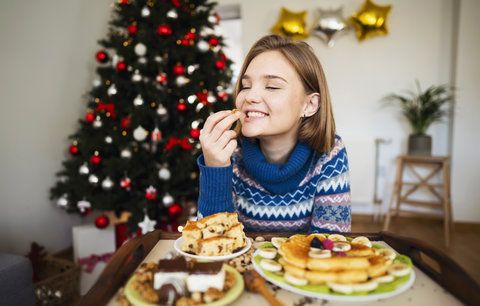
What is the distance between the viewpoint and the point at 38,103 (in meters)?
2.55

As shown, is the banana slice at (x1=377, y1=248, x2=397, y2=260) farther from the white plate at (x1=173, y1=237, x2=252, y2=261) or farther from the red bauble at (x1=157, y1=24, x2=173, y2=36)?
the red bauble at (x1=157, y1=24, x2=173, y2=36)

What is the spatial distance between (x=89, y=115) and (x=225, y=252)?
2.11m

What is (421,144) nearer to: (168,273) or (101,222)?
(101,222)

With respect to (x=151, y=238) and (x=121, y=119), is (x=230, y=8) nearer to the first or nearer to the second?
(x=121, y=119)

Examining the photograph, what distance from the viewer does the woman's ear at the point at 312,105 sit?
133 centimetres

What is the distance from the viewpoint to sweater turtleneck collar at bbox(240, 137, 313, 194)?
1227 mm

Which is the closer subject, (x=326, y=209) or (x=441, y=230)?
(x=326, y=209)

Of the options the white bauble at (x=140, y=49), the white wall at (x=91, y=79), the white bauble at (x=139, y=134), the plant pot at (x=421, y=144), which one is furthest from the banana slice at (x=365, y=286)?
the plant pot at (x=421, y=144)

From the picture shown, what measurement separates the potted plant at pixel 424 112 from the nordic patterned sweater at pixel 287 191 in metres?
2.67

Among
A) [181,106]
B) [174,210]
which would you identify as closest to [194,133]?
[181,106]

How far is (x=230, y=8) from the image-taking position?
14.5ft

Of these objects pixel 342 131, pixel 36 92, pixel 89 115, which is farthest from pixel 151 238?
pixel 342 131

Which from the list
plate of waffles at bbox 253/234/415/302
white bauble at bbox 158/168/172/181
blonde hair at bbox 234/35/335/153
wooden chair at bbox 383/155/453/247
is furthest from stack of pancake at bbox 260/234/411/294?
wooden chair at bbox 383/155/453/247

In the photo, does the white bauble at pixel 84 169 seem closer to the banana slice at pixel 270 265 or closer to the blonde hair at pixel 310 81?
the blonde hair at pixel 310 81
